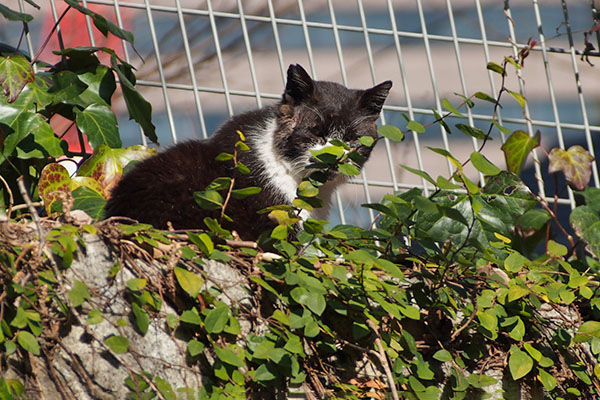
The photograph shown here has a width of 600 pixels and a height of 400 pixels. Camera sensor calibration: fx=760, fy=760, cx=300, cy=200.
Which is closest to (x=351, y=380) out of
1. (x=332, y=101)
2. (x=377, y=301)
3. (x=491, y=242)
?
(x=377, y=301)

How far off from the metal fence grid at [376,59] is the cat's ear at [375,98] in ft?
0.74

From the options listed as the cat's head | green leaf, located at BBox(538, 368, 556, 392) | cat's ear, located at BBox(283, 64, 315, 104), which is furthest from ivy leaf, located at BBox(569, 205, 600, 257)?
cat's ear, located at BBox(283, 64, 315, 104)

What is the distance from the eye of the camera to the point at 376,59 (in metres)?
2.91

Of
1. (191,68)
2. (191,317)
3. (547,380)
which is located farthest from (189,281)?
(191,68)

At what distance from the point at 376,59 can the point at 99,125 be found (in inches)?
42.8

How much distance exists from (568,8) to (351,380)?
1940 millimetres

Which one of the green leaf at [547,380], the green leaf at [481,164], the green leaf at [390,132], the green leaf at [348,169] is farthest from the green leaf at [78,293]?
the green leaf at [547,380]

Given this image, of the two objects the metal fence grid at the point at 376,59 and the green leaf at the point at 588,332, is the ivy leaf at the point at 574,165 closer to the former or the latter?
the green leaf at the point at 588,332

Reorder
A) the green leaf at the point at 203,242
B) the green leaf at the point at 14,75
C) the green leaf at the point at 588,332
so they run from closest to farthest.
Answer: the green leaf at the point at 203,242 → the green leaf at the point at 588,332 → the green leaf at the point at 14,75

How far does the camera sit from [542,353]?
6.31ft

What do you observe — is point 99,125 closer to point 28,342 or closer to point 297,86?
point 297,86

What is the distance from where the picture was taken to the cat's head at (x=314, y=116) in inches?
97.0

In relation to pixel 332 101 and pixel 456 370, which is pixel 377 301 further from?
pixel 332 101

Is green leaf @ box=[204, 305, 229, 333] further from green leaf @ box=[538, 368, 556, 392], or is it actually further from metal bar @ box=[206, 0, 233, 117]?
metal bar @ box=[206, 0, 233, 117]
